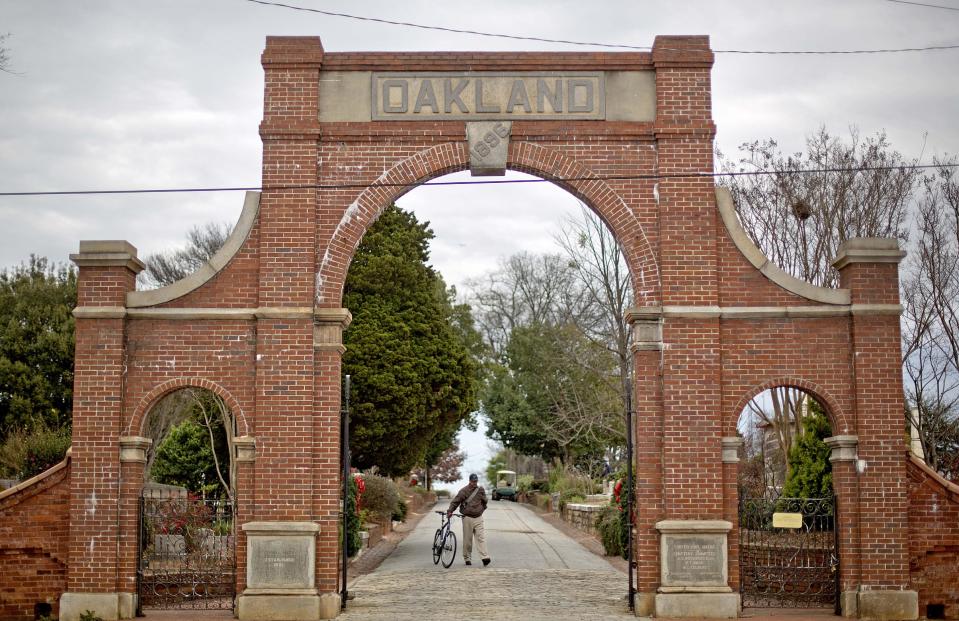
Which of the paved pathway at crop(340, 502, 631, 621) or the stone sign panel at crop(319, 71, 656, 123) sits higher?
the stone sign panel at crop(319, 71, 656, 123)

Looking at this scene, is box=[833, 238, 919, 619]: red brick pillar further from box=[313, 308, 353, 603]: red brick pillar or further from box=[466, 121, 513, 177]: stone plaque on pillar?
box=[313, 308, 353, 603]: red brick pillar

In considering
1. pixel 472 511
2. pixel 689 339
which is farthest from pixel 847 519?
pixel 472 511

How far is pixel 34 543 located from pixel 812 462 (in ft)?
37.5

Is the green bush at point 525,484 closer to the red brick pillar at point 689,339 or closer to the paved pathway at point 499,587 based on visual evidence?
the paved pathway at point 499,587

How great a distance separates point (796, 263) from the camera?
23391 mm

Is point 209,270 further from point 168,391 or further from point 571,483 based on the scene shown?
point 571,483

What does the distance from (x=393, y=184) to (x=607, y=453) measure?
26.5 metres

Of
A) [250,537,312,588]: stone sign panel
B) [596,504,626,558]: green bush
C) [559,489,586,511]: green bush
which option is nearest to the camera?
[250,537,312,588]: stone sign panel

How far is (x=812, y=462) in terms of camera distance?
17016 millimetres

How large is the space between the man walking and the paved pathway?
342mm

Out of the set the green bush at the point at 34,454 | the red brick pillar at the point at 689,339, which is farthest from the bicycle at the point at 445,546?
the green bush at the point at 34,454

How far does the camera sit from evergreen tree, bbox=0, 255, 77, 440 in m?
29.8

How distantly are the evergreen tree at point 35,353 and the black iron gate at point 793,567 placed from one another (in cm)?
2035

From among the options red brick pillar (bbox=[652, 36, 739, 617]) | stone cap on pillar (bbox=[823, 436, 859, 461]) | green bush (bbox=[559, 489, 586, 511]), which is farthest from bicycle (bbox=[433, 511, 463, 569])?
green bush (bbox=[559, 489, 586, 511])
